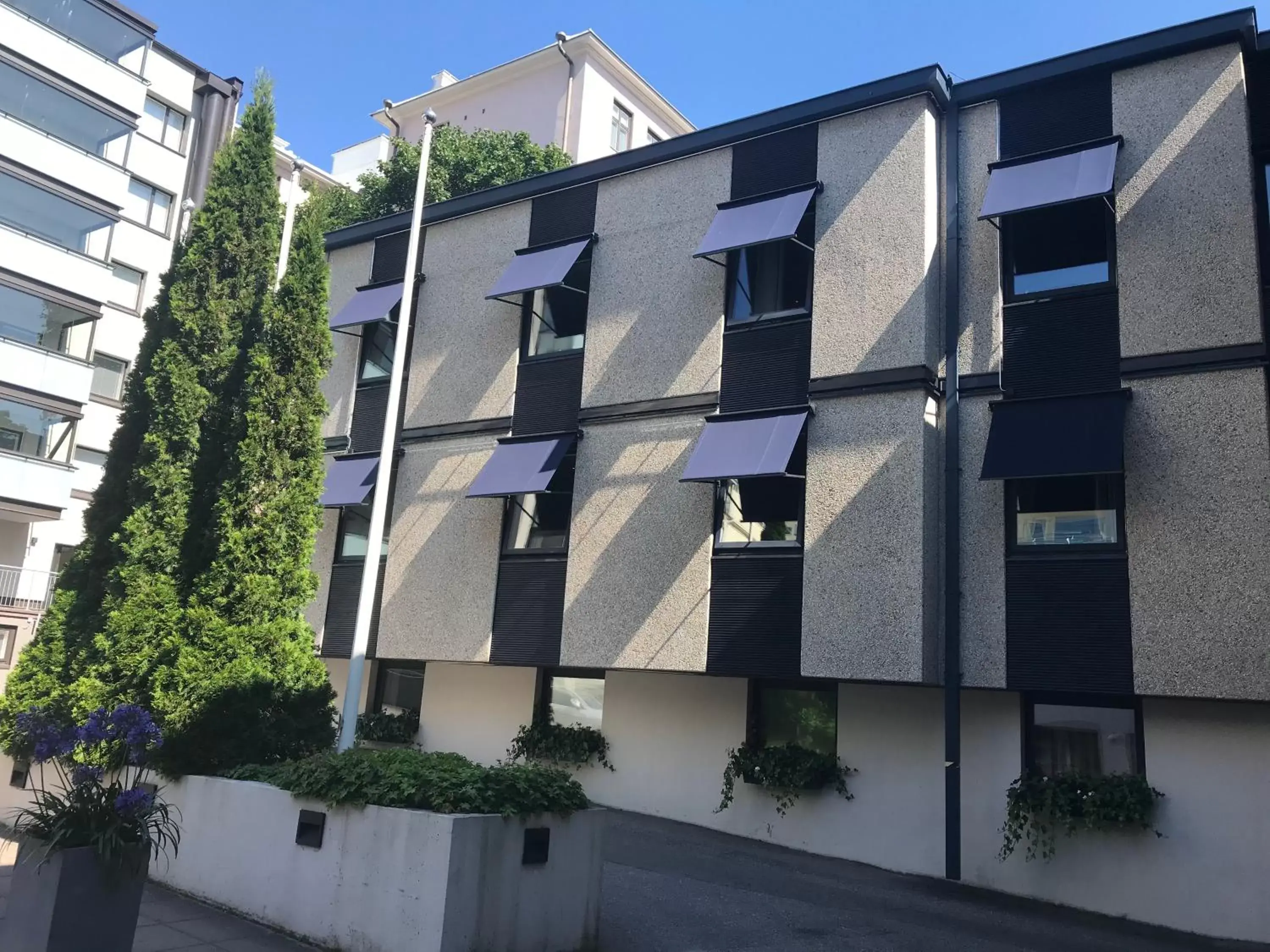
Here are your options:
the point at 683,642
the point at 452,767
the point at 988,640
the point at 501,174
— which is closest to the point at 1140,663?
the point at 988,640

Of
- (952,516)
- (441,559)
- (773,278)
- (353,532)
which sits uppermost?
(773,278)

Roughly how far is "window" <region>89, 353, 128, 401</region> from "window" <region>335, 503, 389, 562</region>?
18.2 m

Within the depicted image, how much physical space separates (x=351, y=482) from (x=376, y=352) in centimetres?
294

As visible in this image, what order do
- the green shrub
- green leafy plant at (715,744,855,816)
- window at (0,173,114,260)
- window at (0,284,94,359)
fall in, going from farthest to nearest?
window at (0,173,114,260)
window at (0,284,94,359)
green leafy plant at (715,744,855,816)
the green shrub

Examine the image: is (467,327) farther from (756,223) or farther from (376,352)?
(756,223)

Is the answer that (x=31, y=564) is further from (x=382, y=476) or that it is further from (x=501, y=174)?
(x=382, y=476)

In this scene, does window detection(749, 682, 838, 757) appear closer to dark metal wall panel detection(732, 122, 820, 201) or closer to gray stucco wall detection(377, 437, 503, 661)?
gray stucco wall detection(377, 437, 503, 661)

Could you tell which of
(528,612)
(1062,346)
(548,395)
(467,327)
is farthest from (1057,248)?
(467,327)

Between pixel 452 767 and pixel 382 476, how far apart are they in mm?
6751

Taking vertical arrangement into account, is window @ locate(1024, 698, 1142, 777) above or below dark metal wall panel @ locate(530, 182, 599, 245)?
below

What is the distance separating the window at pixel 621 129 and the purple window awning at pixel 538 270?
21865 millimetres

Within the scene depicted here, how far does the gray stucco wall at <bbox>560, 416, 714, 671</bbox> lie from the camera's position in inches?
576

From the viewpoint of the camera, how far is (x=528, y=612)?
16375 millimetres

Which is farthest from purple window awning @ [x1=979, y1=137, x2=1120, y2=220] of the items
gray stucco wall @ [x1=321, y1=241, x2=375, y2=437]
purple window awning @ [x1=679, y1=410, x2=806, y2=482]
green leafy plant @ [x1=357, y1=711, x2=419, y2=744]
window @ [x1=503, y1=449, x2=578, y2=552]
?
green leafy plant @ [x1=357, y1=711, x2=419, y2=744]
